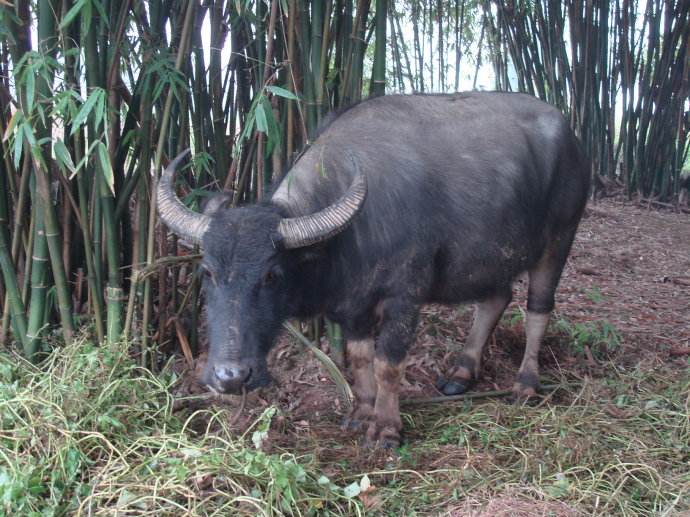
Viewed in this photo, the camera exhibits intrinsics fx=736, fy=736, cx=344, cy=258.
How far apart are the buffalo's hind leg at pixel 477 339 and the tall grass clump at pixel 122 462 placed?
1290 millimetres

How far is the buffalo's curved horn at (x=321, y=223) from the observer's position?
9.59 ft

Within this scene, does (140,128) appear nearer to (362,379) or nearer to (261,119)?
(261,119)

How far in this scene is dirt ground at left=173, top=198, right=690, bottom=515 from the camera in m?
3.49

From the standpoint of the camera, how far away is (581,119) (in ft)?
29.9

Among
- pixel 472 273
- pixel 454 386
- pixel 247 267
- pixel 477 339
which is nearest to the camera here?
pixel 247 267

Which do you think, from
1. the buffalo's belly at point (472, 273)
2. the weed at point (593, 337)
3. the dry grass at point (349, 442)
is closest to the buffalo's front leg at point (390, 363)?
the dry grass at point (349, 442)

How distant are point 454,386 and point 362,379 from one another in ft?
2.00

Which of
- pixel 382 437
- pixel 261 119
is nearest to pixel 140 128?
pixel 261 119

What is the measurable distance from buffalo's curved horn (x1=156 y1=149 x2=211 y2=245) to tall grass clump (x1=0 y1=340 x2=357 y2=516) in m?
0.72

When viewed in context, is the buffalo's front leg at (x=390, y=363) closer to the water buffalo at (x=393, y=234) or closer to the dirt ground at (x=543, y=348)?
the water buffalo at (x=393, y=234)

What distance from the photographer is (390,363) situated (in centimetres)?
344

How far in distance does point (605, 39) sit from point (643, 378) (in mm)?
5915

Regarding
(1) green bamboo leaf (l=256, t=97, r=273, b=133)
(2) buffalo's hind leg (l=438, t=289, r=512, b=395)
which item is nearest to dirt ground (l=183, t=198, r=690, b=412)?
(2) buffalo's hind leg (l=438, t=289, r=512, b=395)

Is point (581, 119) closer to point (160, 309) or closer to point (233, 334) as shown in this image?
point (160, 309)
